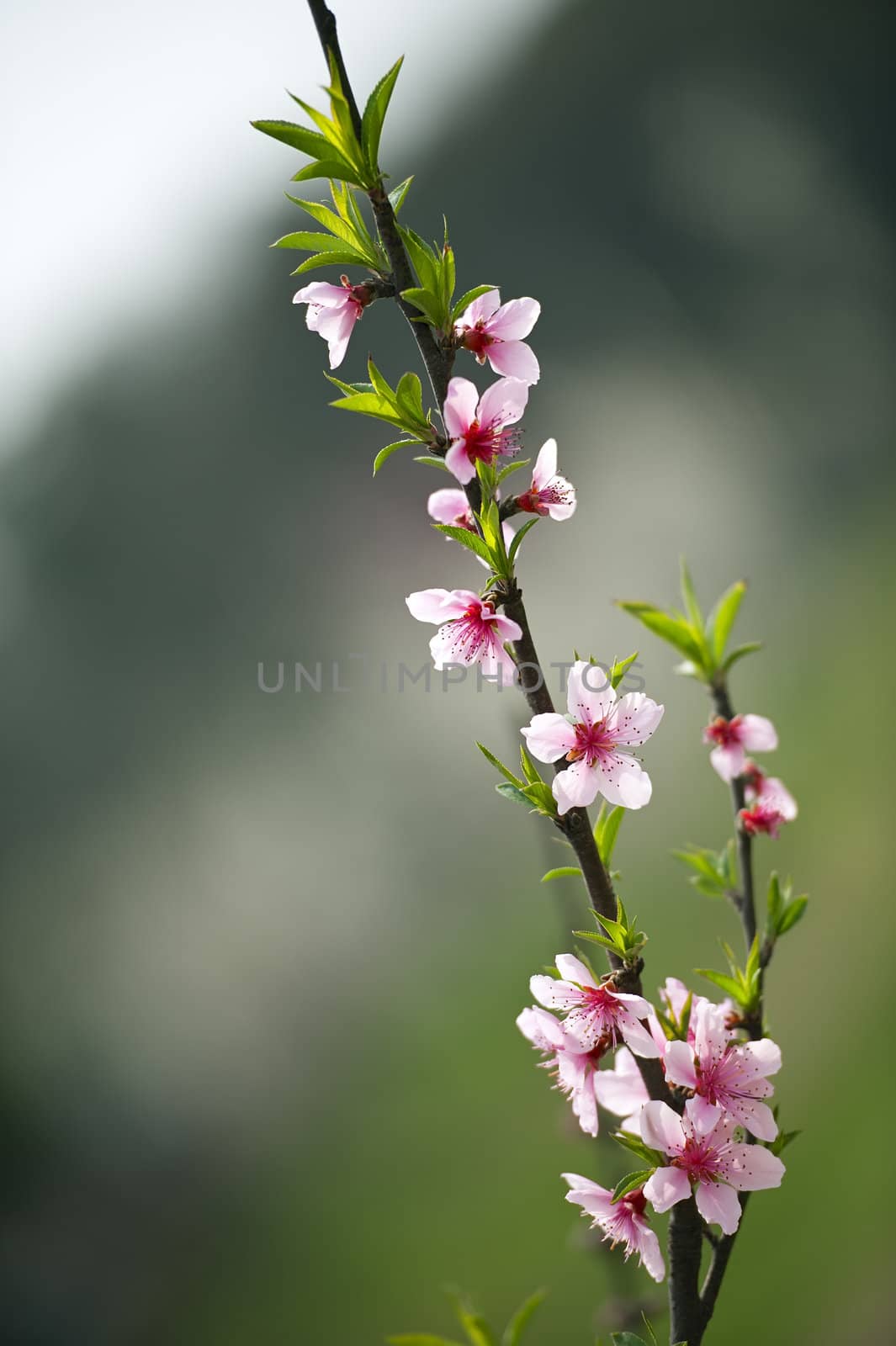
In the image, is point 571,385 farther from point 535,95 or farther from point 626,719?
point 626,719

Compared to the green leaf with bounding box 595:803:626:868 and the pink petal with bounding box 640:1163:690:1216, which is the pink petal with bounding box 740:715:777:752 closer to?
the green leaf with bounding box 595:803:626:868

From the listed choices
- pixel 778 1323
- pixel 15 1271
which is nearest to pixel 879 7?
pixel 778 1323

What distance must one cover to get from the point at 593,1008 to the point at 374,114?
Result: 51 cm

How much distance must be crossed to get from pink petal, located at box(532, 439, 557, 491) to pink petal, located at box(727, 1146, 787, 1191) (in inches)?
15.7

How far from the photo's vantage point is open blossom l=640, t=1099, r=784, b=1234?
1.49 ft

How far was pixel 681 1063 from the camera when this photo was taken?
468 millimetres

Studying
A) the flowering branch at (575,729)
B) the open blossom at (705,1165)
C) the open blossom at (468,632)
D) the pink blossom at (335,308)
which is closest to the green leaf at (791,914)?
the flowering branch at (575,729)

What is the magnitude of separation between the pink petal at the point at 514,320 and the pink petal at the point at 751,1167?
1.58ft

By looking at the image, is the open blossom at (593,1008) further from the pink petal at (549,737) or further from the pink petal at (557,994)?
the pink petal at (549,737)

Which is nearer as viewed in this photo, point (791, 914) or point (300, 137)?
point (300, 137)

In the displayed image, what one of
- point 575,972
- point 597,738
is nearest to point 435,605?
point 597,738

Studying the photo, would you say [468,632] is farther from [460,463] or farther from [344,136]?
[344,136]

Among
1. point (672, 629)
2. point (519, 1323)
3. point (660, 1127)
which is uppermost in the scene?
point (672, 629)

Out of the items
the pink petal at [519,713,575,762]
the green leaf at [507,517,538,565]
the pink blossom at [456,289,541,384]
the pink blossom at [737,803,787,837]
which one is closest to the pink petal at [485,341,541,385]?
the pink blossom at [456,289,541,384]
